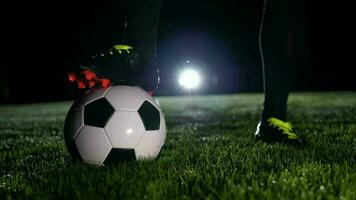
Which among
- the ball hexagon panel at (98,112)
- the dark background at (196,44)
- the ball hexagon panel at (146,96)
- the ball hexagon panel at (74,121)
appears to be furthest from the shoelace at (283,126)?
the dark background at (196,44)

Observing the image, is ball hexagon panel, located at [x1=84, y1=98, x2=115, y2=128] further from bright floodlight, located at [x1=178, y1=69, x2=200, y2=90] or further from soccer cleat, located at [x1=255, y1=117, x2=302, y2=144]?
bright floodlight, located at [x1=178, y1=69, x2=200, y2=90]

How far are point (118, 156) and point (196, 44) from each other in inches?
1155

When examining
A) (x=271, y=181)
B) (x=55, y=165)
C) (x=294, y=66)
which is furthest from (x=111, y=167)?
(x=294, y=66)

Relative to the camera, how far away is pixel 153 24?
3.78m

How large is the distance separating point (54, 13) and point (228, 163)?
884 inches

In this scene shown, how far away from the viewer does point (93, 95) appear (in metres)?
3.20

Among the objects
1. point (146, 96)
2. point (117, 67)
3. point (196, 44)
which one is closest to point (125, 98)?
point (146, 96)

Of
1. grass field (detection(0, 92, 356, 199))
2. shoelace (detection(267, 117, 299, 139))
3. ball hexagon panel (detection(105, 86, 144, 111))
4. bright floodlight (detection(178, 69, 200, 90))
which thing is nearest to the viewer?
grass field (detection(0, 92, 356, 199))

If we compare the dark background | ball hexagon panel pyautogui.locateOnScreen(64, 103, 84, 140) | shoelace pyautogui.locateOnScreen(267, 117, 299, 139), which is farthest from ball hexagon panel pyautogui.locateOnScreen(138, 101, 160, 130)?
the dark background

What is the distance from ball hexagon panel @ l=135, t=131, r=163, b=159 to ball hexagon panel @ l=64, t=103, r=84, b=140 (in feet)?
1.39

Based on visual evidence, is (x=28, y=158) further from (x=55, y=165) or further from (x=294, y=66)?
(x=294, y=66)

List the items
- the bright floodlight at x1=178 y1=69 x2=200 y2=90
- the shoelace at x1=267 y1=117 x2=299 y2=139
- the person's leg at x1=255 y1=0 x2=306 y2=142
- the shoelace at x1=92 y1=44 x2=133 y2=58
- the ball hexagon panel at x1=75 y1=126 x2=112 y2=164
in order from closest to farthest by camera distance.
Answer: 1. the ball hexagon panel at x1=75 y1=126 x2=112 y2=164
2. the shoelace at x1=92 y1=44 x2=133 y2=58
3. the shoelace at x1=267 y1=117 x2=299 y2=139
4. the person's leg at x1=255 y1=0 x2=306 y2=142
5. the bright floodlight at x1=178 y1=69 x2=200 y2=90

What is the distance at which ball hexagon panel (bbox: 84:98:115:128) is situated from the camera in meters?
3.05

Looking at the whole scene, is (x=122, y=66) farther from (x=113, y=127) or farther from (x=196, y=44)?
(x=196, y=44)
